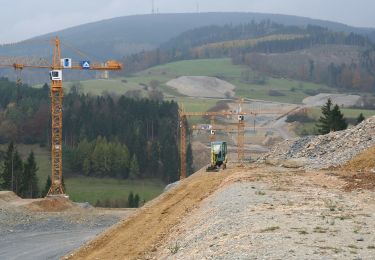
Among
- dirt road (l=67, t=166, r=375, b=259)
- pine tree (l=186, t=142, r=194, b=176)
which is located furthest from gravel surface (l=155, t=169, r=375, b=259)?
pine tree (l=186, t=142, r=194, b=176)

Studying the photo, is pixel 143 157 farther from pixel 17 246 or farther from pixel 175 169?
pixel 17 246

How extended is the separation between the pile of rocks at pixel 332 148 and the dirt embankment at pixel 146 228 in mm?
9718

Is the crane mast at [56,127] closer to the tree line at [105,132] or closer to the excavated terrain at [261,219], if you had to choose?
the excavated terrain at [261,219]

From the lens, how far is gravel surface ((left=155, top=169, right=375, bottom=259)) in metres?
19.8

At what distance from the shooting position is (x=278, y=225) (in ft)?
75.5

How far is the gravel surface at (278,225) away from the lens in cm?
1975

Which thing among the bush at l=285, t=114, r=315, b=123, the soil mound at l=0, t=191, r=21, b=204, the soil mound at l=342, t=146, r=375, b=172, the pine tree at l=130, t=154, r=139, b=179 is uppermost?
the soil mound at l=342, t=146, r=375, b=172

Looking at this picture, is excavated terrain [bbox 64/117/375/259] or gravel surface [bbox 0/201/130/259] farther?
gravel surface [bbox 0/201/130/259]

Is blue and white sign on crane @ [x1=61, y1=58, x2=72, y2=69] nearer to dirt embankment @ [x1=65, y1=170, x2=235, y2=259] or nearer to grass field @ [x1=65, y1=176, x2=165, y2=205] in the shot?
grass field @ [x1=65, y1=176, x2=165, y2=205]

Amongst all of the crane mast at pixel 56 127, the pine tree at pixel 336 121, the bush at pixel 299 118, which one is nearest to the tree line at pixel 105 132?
the bush at pixel 299 118

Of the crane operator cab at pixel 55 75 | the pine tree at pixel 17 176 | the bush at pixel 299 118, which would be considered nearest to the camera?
the crane operator cab at pixel 55 75

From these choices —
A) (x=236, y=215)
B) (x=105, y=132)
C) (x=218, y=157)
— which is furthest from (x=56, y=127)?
(x=105, y=132)

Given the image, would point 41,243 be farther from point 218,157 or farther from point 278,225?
point 278,225

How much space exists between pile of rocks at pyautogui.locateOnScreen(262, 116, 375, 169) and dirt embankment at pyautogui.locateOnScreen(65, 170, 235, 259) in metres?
9.72
